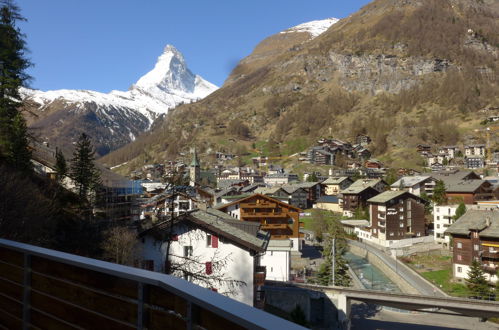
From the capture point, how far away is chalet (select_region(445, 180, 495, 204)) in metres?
53.5

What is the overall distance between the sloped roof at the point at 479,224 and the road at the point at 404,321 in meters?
7.60

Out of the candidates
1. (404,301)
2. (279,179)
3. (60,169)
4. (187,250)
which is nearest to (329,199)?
(279,179)

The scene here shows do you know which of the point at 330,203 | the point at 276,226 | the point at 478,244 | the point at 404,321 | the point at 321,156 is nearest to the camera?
the point at 404,321

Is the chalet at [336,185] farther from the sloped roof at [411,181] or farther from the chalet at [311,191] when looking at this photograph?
the sloped roof at [411,181]

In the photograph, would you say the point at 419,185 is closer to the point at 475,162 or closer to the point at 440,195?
the point at 440,195

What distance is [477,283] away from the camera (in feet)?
96.2

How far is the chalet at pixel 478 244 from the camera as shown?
105ft

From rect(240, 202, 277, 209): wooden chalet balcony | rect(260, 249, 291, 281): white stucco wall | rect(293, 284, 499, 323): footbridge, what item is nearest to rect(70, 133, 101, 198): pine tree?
rect(260, 249, 291, 281): white stucco wall

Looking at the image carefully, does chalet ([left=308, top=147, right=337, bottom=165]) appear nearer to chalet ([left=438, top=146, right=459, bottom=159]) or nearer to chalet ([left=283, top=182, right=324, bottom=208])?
chalet ([left=438, top=146, right=459, bottom=159])

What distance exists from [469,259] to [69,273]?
122 ft

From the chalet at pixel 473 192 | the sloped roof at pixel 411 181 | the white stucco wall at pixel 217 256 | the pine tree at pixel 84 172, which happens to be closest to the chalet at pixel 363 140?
the sloped roof at pixel 411 181

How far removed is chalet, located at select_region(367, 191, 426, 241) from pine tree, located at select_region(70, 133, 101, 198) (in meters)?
34.4

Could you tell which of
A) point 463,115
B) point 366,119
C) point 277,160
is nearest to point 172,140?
point 277,160

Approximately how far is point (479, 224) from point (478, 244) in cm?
184
